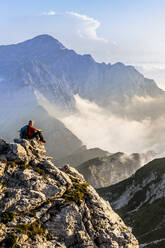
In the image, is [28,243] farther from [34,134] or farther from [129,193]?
[129,193]

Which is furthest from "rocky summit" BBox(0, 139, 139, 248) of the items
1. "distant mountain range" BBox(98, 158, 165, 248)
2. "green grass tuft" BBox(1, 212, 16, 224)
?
"distant mountain range" BBox(98, 158, 165, 248)

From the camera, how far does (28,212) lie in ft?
83.1

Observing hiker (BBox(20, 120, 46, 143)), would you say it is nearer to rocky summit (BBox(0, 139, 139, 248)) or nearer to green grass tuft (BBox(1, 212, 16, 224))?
rocky summit (BBox(0, 139, 139, 248))

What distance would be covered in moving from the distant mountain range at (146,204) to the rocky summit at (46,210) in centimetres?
6063

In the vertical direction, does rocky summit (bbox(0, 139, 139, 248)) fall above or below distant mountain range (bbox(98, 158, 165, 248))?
below

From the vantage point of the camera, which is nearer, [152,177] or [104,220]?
[104,220]

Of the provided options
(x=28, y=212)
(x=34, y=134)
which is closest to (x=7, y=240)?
(x=28, y=212)

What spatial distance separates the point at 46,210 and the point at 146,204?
13674 cm

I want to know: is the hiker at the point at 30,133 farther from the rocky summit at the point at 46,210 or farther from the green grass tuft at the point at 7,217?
the green grass tuft at the point at 7,217

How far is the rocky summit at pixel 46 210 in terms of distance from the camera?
24.0 metres

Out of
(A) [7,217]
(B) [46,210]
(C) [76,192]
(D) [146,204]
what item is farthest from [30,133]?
(D) [146,204]

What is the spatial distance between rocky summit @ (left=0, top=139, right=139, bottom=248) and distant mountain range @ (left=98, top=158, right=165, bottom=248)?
2387 inches

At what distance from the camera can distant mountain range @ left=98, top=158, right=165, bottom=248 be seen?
10150 cm

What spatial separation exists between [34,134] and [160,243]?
221 ft
